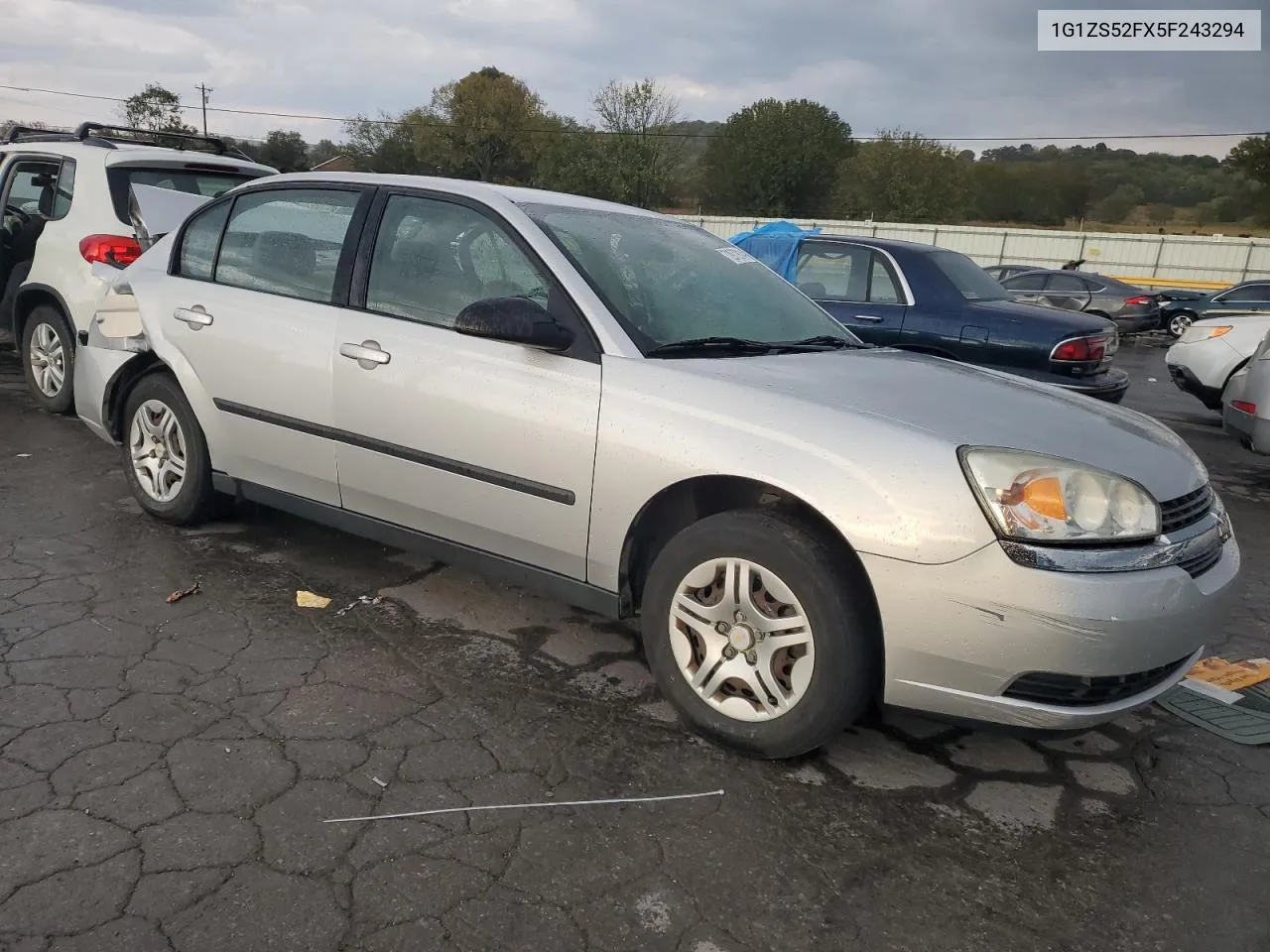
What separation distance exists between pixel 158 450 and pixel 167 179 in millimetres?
2889

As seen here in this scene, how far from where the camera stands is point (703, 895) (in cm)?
224

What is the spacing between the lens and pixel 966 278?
773 cm

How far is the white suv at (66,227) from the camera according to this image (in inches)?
245

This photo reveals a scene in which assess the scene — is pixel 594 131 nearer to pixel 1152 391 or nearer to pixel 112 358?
pixel 1152 391

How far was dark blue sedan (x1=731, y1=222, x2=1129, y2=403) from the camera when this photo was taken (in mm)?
6988

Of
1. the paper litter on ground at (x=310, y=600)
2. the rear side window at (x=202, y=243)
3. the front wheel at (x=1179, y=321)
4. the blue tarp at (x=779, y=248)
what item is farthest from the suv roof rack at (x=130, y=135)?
the front wheel at (x=1179, y=321)

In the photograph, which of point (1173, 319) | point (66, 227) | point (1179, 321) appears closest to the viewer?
point (66, 227)

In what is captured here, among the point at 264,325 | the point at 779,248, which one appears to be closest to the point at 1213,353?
the point at 779,248

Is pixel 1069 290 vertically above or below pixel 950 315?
above

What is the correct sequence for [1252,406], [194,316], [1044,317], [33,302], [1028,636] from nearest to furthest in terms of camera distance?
[1028,636] → [194,316] → [1252,406] → [33,302] → [1044,317]

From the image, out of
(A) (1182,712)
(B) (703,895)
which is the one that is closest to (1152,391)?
(A) (1182,712)

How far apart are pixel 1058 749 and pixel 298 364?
9.83 ft

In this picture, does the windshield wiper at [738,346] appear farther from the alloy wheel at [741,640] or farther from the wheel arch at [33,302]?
the wheel arch at [33,302]

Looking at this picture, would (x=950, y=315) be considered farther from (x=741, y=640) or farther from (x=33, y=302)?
(x=33, y=302)
